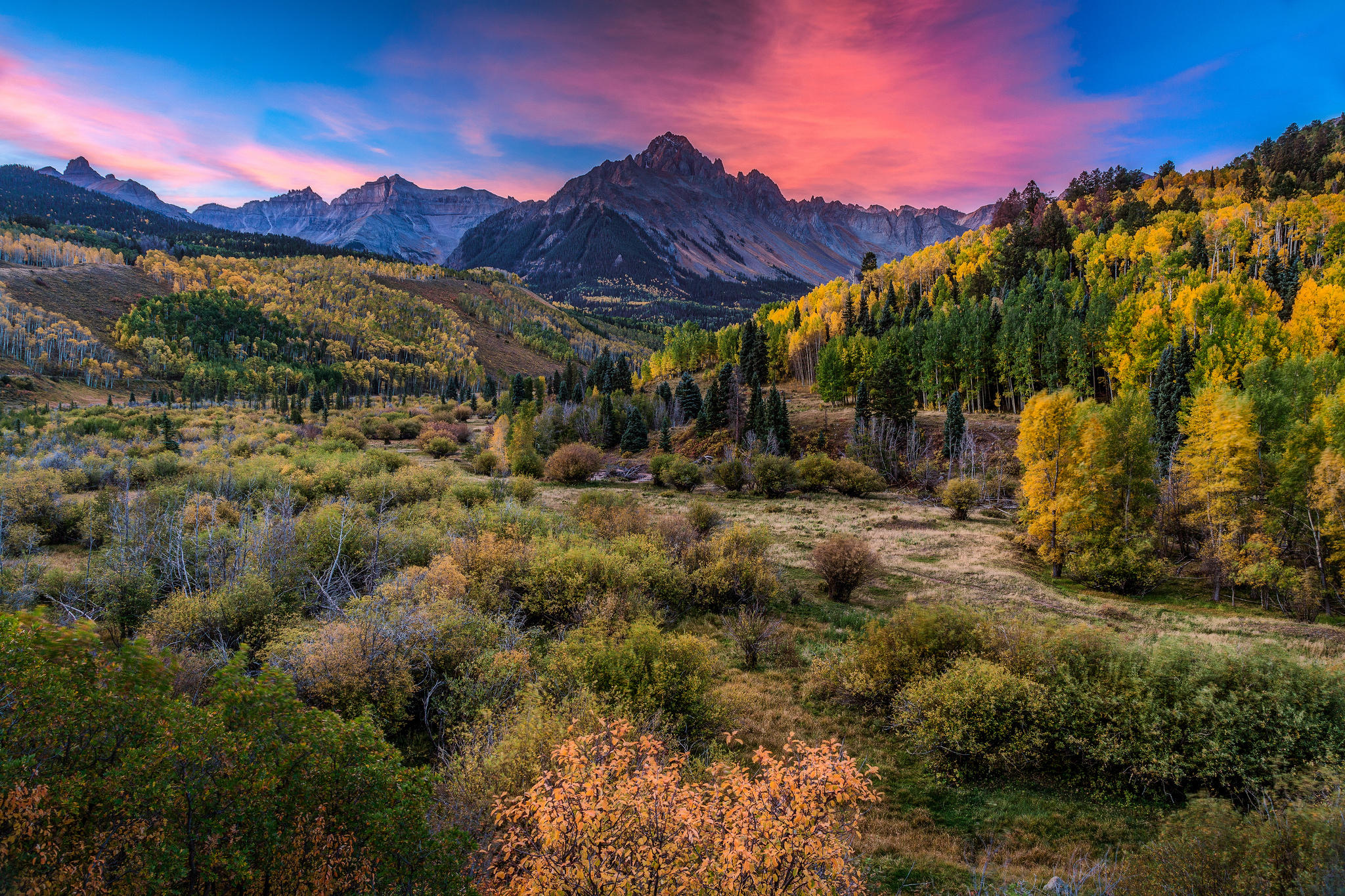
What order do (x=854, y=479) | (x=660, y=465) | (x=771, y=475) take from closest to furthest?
(x=771, y=475) < (x=854, y=479) < (x=660, y=465)

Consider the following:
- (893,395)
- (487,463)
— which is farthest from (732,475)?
(487,463)

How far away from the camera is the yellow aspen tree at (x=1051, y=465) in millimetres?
31953

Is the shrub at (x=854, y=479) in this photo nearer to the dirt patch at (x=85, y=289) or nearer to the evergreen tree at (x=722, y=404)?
the evergreen tree at (x=722, y=404)

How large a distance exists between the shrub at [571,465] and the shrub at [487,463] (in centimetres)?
537

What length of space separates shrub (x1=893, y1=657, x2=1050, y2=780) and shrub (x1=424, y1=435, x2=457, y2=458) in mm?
64752

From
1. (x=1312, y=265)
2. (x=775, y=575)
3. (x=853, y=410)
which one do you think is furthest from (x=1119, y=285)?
(x=775, y=575)

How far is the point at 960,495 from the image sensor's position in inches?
1811

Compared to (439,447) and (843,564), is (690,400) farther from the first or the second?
(843,564)

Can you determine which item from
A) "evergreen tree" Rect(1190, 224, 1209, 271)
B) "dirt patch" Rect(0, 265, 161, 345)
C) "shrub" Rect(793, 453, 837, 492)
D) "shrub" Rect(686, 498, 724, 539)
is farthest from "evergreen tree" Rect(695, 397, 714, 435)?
"dirt patch" Rect(0, 265, 161, 345)

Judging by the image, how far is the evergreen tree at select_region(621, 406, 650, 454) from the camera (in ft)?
259

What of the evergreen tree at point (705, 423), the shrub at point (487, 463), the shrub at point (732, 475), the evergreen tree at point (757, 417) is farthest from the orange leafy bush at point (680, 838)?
the evergreen tree at point (705, 423)

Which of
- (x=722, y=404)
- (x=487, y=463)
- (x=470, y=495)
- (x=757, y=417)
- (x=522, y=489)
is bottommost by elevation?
(x=487, y=463)

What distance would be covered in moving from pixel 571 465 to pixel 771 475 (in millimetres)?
21575

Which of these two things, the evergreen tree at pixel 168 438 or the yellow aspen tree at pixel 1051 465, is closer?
the yellow aspen tree at pixel 1051 465
